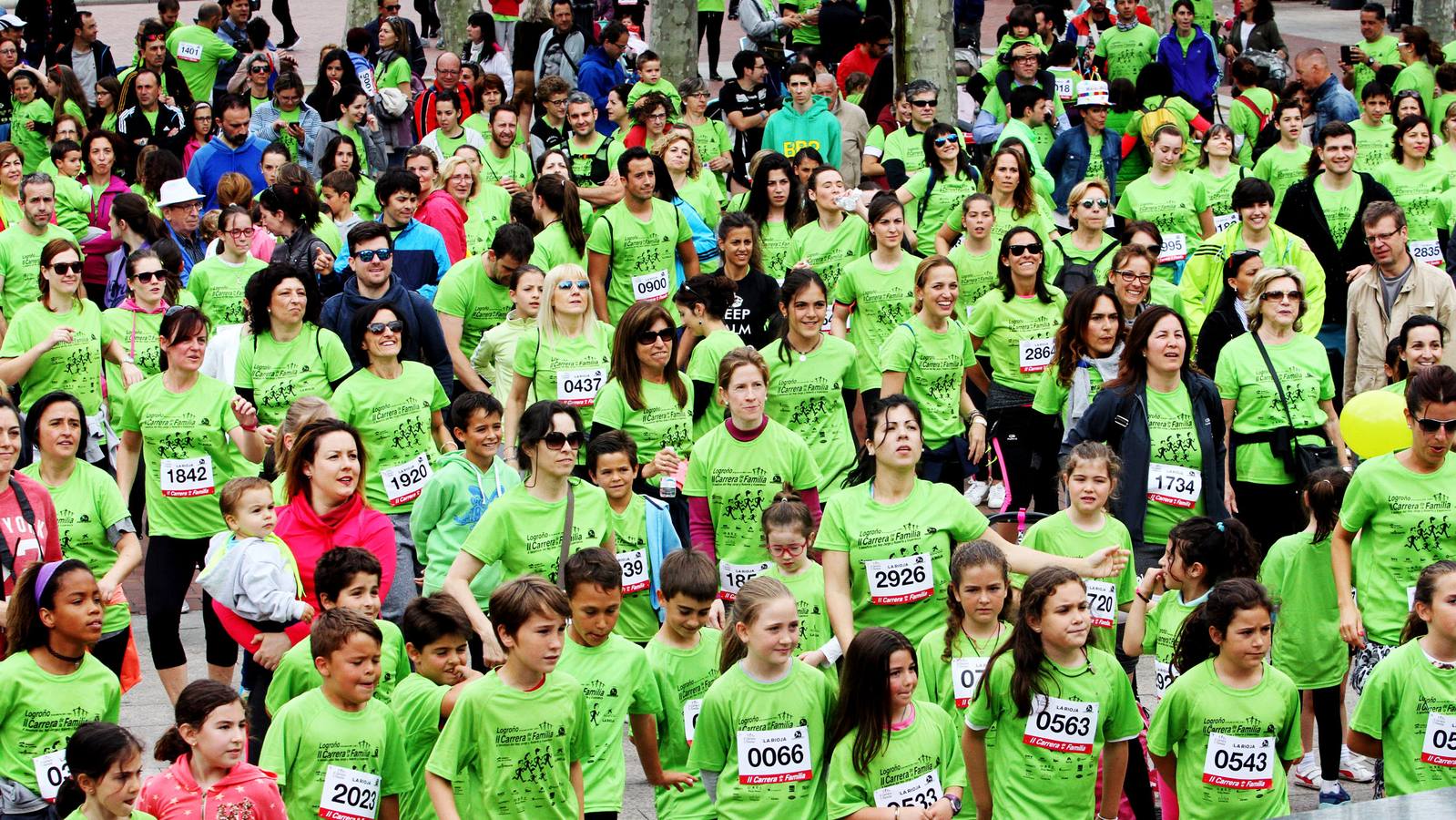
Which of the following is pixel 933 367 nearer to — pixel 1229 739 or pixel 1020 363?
pixel 1020 363

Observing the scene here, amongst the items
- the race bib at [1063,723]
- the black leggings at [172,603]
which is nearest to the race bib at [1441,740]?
the race bib at [1063,723]

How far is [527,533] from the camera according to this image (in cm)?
792

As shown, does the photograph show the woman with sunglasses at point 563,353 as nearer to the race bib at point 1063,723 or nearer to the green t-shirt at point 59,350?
the green t-shirt at point 59,350

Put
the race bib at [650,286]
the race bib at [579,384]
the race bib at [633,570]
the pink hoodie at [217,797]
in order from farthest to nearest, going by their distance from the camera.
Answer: the race bib at [650,286], the race bib at [579,384], the race bib at [633,570], the pink hoodie at [217,797]

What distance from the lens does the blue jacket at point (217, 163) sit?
1444 cm

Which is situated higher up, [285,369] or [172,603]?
[285,369]

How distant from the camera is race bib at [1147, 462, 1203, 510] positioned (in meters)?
8.54

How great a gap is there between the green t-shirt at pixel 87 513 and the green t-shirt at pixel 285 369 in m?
1.22

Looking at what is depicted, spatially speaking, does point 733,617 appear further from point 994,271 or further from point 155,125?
point 155,125

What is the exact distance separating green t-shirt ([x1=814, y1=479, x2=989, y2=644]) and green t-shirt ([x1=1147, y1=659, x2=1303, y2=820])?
3.71 feet

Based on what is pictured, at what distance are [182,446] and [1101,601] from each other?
13.4 ft

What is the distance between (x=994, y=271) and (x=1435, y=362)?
2972 mm

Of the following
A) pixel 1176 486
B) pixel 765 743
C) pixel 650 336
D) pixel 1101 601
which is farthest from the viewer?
pixel 650 336

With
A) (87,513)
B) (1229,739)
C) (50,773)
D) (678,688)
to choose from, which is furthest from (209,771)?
(1229,739)
